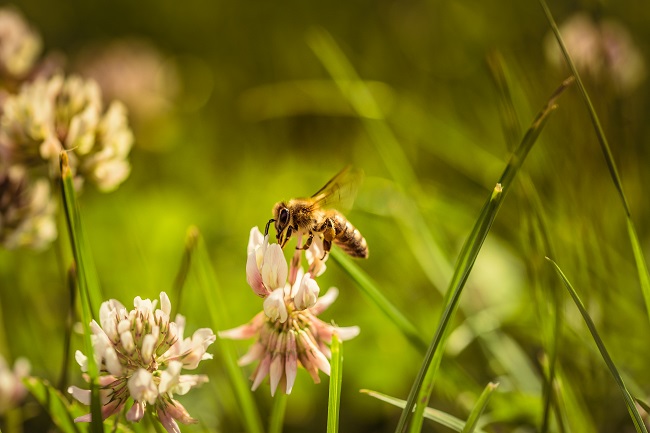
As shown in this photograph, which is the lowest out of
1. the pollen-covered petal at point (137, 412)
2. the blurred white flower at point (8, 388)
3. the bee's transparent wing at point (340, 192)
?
the blurred white flower at point (8, 388)

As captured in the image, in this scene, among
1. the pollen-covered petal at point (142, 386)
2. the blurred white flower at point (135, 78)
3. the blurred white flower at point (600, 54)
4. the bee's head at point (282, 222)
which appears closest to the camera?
the pollen-covered petal at point (142, 386)

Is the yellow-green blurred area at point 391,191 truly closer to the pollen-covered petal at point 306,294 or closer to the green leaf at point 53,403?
the green leaf at point 53,403

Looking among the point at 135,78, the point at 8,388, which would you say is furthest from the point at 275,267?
the point at 135,78

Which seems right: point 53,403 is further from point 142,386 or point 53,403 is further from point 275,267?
point 275,267

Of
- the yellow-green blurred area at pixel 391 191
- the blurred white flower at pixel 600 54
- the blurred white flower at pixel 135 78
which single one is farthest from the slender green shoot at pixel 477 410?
the blurred white flower at pixel 135 78

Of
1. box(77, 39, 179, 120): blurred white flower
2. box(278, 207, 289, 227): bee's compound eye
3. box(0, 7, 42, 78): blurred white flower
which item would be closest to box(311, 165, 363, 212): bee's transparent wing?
box(278, 207, 289, 227): bee's compound eye

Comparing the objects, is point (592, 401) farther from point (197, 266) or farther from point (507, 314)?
point (197, 266)

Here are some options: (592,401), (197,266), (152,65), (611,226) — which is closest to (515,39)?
(611,226)
